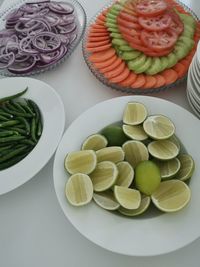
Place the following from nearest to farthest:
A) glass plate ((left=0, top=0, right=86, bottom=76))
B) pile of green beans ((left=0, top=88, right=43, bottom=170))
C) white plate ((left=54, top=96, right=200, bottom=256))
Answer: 1. white plate ((left=54, top=96, right=200, bottom=256))
2. pile of green beans ((left=0, top=88, right=43, bottom=170))
3. glass plate ((left=0, top=0, right=86, bottom=76))

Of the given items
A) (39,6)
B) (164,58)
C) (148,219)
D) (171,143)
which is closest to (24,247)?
(148,219)

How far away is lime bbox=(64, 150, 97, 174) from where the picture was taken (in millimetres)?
707

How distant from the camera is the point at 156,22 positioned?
951 millimetres

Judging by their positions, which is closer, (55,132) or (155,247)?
(155,247)

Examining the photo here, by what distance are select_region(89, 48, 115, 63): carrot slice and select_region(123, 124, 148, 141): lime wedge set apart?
29cm

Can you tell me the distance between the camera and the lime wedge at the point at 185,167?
0.69m

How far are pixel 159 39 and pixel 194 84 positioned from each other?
222 mm

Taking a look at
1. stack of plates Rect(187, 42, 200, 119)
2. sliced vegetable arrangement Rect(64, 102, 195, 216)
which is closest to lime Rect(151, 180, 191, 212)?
sliced vegetable arrangement Rect(64, 102, 195, 216)

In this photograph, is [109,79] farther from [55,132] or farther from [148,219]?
[148,219]

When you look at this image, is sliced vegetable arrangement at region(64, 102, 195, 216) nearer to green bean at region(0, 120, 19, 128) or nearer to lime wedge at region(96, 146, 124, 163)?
lime wedge at region(96, 146, 124, 163)

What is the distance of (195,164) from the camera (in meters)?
0.72

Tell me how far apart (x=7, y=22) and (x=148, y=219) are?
99 centimetres

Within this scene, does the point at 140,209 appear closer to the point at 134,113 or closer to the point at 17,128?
the point at 134,113

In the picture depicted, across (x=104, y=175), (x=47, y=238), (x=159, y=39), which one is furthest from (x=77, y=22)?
(x=47, y=238)
